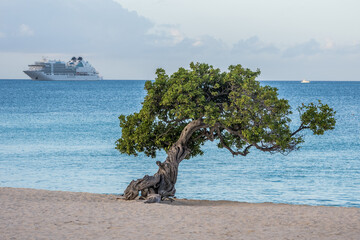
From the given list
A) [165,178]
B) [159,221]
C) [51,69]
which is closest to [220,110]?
[165,178]

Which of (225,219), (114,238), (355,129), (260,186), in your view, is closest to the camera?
(114,238)

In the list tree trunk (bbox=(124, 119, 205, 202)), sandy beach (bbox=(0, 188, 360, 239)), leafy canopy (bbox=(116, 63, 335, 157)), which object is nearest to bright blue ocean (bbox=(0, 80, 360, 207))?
tree trunk (bbox=(124, 119, 205, 202))

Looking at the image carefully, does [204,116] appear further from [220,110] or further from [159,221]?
[159,221]

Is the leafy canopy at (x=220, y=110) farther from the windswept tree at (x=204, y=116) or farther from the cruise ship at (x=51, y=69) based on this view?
the cruise ship at (x=51, y=69)

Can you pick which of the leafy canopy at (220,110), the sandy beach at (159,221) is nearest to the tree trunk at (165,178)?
the leafy canopy at (220,110)

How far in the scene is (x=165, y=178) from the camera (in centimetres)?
1753

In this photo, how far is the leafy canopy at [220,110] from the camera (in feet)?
53.6

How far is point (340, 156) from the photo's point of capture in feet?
106

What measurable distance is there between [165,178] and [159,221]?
4460mm

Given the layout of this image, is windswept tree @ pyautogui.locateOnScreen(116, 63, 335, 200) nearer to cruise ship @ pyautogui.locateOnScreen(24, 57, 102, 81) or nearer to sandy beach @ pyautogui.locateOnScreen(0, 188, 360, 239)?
sandy beach @ pyautogui.locateOnScreen(0, 188, 360, 239)

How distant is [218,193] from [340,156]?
1402 centimetres

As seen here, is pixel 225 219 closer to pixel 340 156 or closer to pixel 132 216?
pixel 132 216

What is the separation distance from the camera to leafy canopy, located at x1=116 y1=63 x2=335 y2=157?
53.6 ft

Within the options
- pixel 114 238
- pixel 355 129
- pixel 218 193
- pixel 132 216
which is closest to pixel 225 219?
pixel 132 216
